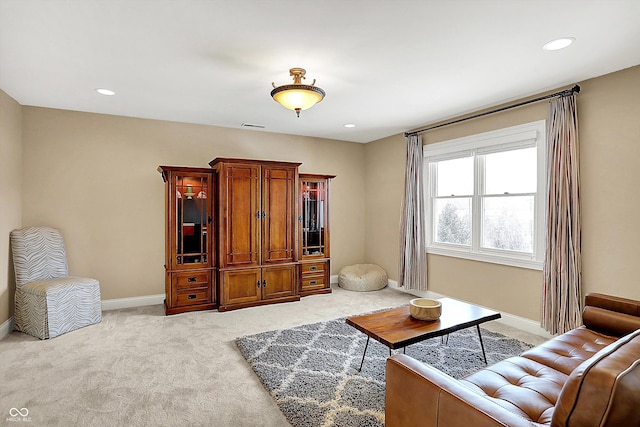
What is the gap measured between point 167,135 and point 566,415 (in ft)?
16.2

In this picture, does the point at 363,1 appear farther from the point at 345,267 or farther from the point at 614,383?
the point at 345,267

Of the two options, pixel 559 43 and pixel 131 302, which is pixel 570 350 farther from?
pixel 131 302

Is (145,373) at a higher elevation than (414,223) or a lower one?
lower

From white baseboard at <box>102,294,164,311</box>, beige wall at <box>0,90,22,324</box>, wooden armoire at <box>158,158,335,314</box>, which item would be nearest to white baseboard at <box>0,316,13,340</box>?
beige wall at <box>0,90,22,324</box>

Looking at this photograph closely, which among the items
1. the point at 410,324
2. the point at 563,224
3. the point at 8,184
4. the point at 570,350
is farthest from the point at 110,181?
the point at 563,224

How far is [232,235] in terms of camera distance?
14.4ft

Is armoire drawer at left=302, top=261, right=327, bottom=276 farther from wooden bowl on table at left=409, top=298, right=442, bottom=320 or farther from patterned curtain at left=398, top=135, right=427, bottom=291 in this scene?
wooden bowl on table at left=409, top=298, right=442, bottom=320

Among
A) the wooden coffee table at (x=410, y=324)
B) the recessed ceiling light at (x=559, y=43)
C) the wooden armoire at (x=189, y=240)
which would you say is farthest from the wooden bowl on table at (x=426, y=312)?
the wooden armoire at (x=189, y=240)

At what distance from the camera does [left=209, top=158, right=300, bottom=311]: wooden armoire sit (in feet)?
14.2

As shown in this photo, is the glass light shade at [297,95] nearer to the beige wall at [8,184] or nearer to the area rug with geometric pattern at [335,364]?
the area rug with geometric pattern at [335,364]

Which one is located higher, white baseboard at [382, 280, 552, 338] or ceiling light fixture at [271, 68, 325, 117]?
ceiling light fixture at [271, 68, 325, 117]

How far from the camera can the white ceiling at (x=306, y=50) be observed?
6.68 feet

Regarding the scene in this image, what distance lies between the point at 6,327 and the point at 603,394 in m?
Result: 4.87

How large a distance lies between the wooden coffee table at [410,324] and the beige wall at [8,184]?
12.0 feet
